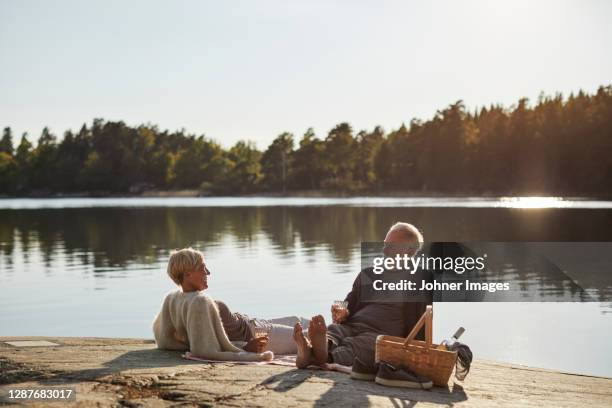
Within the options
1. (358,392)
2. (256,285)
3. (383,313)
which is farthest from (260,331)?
(256,285)

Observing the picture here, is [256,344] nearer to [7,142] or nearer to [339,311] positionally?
[339,311]

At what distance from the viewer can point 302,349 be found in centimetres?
638

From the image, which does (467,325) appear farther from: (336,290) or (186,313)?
(186,313)

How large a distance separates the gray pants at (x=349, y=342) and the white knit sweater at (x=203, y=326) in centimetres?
54

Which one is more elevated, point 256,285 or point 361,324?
point 361,324

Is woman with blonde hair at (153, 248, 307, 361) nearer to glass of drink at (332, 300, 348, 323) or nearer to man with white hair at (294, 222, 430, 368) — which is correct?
man with white hair at (294, 222, 430, 368)

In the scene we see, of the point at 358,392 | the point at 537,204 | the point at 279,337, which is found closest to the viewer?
the point at 358,392

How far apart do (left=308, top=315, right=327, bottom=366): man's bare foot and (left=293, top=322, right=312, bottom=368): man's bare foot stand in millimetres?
46

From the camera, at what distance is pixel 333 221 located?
4753 cm

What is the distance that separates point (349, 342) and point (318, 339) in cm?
40

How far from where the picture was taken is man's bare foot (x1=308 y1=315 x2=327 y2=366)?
624 centimetres

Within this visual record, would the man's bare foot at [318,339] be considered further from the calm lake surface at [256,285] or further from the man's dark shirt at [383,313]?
the calm lake surface at [256,285]

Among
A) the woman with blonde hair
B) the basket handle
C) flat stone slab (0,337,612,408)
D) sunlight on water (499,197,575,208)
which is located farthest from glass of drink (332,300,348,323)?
sunlight on water (499,197,575,208)

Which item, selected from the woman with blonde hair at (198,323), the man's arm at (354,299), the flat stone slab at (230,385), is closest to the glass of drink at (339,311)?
the man's arm at (354,299)
